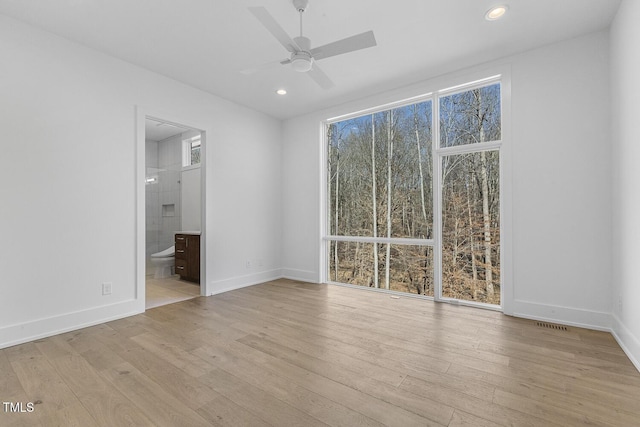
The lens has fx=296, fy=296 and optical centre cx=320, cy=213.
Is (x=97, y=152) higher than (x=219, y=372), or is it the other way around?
(x=97, y=152)

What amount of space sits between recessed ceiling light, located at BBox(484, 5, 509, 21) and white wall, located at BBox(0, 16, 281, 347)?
353cm

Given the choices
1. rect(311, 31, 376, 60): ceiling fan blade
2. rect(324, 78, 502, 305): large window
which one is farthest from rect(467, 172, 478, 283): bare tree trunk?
rect(311, 31, 376, 60): ceiling fan blade

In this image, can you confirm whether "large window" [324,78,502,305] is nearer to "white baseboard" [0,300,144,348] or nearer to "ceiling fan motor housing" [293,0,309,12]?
"ceiling fan motor housing" [293,0,309,12]

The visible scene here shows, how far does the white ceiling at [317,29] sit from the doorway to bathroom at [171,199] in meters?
2.37

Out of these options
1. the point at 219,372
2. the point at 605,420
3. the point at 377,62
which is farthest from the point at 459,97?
the point at 219,372

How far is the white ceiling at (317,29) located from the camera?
8.15ft

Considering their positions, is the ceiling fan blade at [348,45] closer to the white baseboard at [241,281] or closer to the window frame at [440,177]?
the window frame at [440,177]

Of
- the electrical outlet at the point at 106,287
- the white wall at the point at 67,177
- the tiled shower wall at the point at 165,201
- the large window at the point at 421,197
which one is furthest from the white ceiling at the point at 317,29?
the tiled shower wall at the point at 165,201

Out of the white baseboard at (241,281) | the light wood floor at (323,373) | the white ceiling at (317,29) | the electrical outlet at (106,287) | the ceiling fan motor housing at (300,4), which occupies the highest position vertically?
the white ceiling at (317,29)

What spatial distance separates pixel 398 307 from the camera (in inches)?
141

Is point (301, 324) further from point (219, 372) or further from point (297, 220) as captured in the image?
point (297, 220)

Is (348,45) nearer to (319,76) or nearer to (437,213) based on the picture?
(319,76)

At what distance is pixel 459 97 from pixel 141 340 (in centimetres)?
442

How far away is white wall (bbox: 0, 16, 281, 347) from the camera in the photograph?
2.60 m
